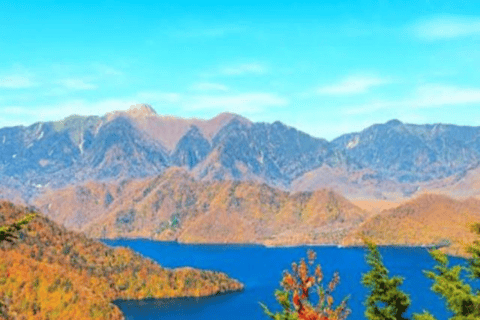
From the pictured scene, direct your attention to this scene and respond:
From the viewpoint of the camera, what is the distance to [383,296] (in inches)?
1799

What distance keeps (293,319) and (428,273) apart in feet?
52.7

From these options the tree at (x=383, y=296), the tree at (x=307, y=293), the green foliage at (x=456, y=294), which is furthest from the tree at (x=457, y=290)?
the tree at (x=307, y=293)

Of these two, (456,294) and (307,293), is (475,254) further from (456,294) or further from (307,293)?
(307,293)

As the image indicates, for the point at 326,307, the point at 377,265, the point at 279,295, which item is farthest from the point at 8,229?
the point at 377,265

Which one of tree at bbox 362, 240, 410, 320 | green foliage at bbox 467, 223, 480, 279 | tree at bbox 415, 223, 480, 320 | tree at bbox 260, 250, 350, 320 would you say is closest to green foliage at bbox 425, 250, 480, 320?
tree at bbox 415, 223, 480, 320

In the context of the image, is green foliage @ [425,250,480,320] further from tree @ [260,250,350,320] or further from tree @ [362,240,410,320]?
tree @ [260,250,350,320]

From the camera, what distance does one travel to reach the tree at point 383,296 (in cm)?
4503

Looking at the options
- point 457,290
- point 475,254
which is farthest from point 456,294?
point 475,254

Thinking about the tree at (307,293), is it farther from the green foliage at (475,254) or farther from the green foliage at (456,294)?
the green foliage at (475,254)

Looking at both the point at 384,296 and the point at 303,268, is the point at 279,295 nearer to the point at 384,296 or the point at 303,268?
the point at 303,268

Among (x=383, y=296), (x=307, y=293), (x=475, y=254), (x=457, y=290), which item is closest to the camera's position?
(x=307, y=293)

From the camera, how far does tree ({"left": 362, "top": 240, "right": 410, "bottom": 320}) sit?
45031mm

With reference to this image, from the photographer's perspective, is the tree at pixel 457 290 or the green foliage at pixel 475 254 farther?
the green foliage at pixel 475 254

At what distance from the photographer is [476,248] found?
44375mm
